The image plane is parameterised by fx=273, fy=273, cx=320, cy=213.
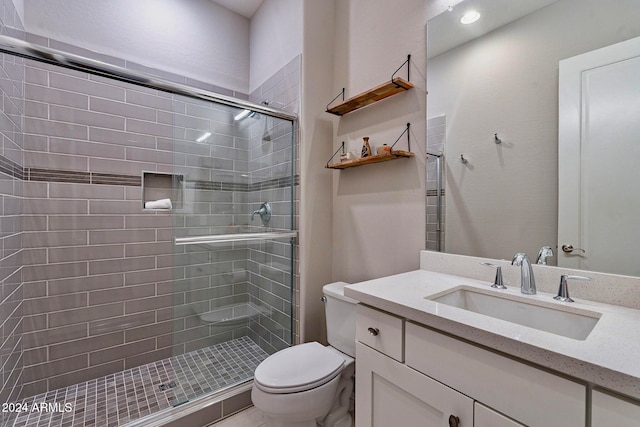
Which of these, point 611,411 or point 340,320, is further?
point 340,320

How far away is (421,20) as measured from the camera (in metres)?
1.44

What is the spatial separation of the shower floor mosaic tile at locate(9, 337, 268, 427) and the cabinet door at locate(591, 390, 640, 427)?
A: 169 cm

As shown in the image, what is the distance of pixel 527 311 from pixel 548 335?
0.35 metres

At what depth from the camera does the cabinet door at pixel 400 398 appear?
0.75 m

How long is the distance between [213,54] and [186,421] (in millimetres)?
2708

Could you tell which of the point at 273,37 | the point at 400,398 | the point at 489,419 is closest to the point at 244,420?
the point at 400,398

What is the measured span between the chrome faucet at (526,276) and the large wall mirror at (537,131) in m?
0.13

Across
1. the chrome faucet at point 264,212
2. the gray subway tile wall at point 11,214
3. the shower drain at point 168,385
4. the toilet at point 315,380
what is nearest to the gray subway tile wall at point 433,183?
the toilet at point 315,380

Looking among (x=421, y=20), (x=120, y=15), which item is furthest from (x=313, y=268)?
(x=120, y=15)

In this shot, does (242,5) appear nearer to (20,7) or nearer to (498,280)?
(20,7)

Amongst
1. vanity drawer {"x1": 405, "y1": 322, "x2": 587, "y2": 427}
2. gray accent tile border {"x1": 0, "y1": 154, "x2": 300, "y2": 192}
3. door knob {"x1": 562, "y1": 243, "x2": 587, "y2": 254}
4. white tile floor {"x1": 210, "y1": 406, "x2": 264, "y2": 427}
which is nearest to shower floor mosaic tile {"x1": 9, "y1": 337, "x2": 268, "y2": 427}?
white tile floor {"x1": 210, "y1": 406, "x2": 264, "y2": 427}

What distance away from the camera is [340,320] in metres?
1.55

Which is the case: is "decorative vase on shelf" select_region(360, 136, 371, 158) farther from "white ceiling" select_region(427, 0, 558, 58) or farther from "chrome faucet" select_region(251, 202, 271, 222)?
"chrome faucet" select_region(251, 202, 271, 222)

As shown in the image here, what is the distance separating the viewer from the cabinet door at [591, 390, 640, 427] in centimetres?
50
